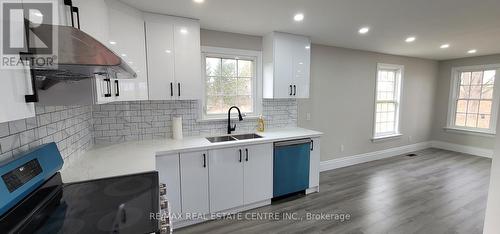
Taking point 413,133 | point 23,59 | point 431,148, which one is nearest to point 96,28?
point 23,59

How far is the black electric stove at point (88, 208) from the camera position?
94 centimetres

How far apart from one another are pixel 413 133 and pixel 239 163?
515cm

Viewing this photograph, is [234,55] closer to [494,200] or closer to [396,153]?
[494,200]

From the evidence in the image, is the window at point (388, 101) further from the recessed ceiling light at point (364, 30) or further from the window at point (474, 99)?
the recessed ceiling light at point (364, 30)

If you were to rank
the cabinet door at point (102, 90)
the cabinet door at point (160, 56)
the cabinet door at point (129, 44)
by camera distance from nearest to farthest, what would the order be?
1. the cabinet door at point (102, 90)
2. the cabinet door at point (129, 44)
3. the cabinet door at point (160, 56)

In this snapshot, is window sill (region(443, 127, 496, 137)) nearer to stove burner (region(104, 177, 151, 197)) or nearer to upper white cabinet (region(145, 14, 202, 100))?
upper white cabinet (region(145, 14, 202, 100))

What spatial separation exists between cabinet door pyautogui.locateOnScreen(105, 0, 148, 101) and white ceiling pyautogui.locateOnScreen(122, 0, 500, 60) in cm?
14

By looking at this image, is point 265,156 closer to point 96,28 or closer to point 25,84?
point 96,28

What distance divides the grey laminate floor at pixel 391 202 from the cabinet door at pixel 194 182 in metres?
0.24

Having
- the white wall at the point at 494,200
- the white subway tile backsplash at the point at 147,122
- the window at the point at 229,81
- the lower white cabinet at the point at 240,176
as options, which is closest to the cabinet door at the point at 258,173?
the lower white cabinet at the point at 240,176

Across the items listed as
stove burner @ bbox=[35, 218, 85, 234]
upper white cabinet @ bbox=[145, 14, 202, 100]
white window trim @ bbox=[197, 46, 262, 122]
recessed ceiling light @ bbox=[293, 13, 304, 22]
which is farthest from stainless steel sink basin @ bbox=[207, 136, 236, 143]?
stove burner @ bbox=[35, 218, 85, 234]

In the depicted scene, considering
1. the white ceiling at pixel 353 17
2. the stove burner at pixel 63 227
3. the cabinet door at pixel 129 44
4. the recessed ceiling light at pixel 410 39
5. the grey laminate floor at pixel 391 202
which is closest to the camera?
the stove burner at pixel 63 227

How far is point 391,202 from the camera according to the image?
9.82 feet

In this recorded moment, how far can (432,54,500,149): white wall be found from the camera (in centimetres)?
502
